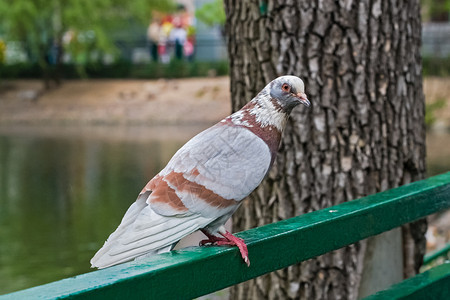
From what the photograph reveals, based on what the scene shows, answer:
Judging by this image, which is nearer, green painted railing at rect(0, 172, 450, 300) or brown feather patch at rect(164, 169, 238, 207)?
green painted railing at rect(0, 172, 450, 300)

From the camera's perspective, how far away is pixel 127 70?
30609 millimetres

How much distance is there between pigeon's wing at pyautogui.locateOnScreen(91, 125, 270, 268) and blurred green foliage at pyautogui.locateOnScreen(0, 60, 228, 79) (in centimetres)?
2753

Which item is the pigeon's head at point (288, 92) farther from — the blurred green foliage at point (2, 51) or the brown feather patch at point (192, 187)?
the blurred green foliage at point (2, 51)

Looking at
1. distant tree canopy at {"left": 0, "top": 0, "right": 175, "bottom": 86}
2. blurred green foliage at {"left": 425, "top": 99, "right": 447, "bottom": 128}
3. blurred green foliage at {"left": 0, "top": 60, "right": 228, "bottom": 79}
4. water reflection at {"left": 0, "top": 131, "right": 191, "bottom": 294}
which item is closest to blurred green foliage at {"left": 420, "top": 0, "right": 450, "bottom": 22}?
blurred green foliage at {"left": 425, "top": 99, "right": 447, "bottom": 128}

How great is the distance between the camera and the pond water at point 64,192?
8453mm

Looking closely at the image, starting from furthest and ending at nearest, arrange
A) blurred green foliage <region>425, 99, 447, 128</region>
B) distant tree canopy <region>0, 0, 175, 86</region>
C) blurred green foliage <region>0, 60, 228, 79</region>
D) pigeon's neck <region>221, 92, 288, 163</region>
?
blurred green foliage <region>0, 60, 228, 79</region>, distant tree canopy <region>0, 0, 175, 86</region>, blurred green foliage <region>425, 99, 447, 128</region>, pigeon's neck <region>221, 92, 288, 163</region>

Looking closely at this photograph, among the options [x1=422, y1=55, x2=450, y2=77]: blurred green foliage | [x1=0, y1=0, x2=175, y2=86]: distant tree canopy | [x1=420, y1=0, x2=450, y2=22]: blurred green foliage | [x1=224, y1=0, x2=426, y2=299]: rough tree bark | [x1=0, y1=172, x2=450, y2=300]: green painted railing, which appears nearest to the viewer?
[x1=0, y1=172, x2=450, y2=300]: green painted railing

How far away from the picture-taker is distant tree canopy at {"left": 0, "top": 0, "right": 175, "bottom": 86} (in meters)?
26.8

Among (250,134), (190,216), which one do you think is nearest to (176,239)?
(190,216)

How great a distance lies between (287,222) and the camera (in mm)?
2350

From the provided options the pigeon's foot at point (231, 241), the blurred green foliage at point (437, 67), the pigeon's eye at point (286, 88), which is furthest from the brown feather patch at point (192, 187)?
the blurred green foliage at point (437, 67)

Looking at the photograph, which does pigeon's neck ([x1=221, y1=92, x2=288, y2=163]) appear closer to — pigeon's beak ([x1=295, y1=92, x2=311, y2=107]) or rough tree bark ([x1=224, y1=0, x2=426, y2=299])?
pigeon's beak ([x1=295, y1=92, x2=311, y2=107])

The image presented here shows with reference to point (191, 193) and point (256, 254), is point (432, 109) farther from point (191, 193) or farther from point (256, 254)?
point (191, 193)

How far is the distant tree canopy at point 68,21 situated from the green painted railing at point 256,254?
24973mm
